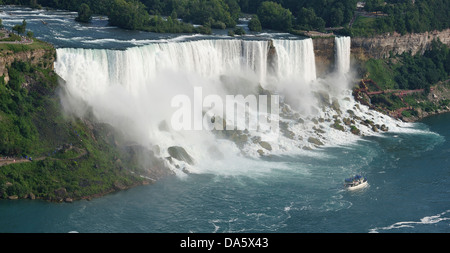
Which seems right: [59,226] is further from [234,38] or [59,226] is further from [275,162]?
[234,38]

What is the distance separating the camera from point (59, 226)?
4341cm

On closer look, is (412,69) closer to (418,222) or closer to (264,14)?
(264,14)

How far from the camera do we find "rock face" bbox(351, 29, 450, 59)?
86.2 meters

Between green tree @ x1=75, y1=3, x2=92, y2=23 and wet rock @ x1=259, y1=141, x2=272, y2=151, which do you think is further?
green tree @ x1=75, y1=3, x2=92, y2=23

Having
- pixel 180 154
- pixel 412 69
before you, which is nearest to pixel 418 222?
pixel 180 154

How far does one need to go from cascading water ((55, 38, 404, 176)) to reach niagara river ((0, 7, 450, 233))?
12cm

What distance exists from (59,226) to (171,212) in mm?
7666

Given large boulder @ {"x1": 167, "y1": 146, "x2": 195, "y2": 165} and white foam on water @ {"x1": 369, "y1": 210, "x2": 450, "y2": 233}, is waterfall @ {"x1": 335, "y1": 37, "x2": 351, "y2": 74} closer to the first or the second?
large boulder @ {"x1": 167, "y1": 146, "x2": 195, "y2": 165}
